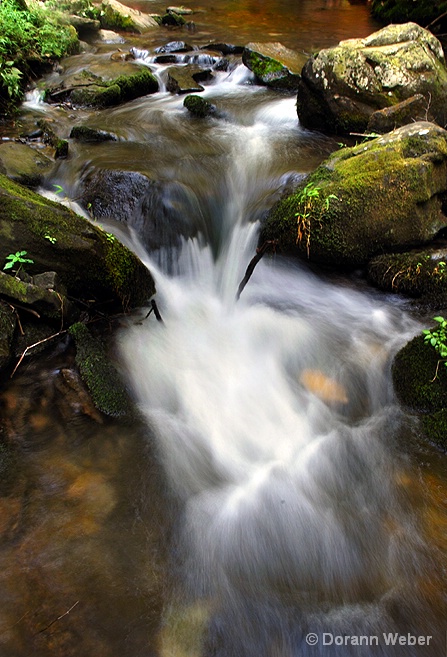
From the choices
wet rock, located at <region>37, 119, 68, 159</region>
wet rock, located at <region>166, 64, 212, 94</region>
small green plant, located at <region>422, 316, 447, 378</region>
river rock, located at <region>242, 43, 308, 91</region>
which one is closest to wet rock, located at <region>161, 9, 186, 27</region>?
wet rock, located at <region>166, 64, 212, 94</region>

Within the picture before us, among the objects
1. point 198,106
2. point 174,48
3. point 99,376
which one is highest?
point 174,48

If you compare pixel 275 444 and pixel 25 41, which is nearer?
pixel 275 444

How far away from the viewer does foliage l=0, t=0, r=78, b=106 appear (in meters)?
8.59

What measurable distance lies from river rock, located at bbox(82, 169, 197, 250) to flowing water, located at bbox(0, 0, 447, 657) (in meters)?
0.06

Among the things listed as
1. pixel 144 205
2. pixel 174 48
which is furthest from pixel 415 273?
pixel 174 48

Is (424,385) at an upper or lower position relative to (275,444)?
upper

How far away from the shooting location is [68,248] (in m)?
4.19

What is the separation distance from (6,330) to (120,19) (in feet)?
50.5

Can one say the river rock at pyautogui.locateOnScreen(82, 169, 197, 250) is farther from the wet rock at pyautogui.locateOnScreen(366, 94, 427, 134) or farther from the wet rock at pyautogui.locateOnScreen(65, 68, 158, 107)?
the wet rock at pyautogui.locateOnScreen(65, 68, 158, 107)

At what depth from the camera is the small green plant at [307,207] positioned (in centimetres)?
504

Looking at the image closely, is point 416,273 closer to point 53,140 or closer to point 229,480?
point 229,480

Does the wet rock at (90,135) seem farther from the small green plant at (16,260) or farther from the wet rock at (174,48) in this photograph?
the wet rock at (174,48)

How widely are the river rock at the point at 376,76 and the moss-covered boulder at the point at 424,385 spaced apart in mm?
4762

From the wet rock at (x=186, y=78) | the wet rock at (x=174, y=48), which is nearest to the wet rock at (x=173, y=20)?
the wet rock at (x=174, y=48)
